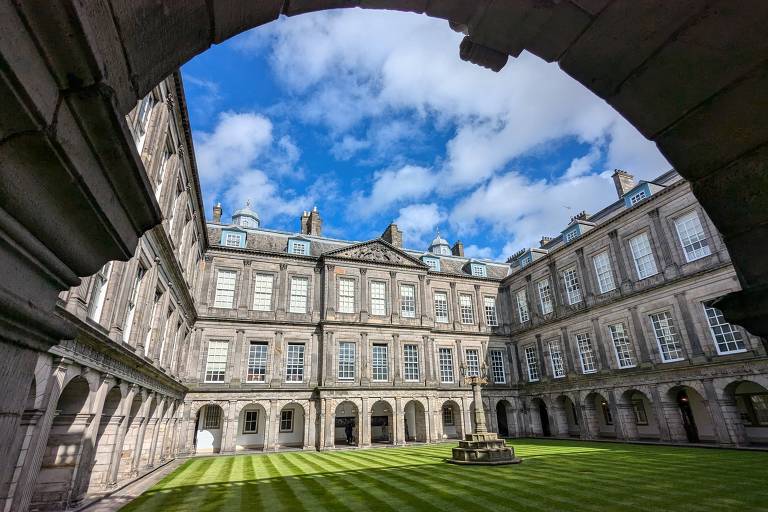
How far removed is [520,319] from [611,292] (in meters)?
8.58

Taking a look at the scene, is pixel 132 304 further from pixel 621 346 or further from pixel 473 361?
pixel 473 361

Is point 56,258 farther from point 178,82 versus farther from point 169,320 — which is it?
point 169,320

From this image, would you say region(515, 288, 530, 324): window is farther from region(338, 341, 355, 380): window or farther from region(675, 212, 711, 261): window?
region(338, 341, 355, 380): window

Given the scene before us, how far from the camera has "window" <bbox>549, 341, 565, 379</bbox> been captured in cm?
2608

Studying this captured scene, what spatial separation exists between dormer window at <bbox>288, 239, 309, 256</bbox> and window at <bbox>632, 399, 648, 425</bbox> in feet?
76.4

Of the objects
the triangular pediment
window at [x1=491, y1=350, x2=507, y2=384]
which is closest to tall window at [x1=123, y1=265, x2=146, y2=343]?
the triangular pediment

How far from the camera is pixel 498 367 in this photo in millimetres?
30250

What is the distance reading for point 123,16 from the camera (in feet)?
4.99

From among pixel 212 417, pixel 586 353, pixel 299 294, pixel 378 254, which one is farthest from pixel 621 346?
pixel 212 417

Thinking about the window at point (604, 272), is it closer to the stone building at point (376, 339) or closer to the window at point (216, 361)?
the stone building at point (376, 339)

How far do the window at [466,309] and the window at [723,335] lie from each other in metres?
15.4

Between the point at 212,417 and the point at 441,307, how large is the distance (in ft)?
58.1

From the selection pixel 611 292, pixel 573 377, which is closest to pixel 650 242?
pixel 611 292

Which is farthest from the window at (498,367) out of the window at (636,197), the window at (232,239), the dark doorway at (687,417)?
the window at (232,239)
